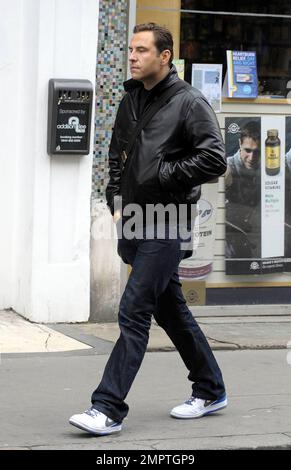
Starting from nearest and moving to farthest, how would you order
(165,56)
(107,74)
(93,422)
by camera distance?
(93,422) → (165,56) → (107,74)

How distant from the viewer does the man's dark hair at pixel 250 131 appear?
9211 mm

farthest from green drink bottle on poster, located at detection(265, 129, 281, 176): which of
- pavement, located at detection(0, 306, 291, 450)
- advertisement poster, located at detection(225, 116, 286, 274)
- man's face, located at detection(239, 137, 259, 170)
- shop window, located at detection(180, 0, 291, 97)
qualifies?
pavement, located at detection(0, 306, 291, 450)

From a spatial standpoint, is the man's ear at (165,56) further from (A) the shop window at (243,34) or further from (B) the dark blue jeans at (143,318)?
(A) the shop window at (243,34)

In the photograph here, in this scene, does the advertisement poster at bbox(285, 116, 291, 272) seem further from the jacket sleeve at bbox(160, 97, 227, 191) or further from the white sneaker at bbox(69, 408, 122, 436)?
the white sneaker at bbox(69, 408, 122, 436)

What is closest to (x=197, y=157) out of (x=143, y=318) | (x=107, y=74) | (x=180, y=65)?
(x=143, y=318)

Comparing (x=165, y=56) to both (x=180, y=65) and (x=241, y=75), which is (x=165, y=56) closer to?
(x=180, y=65)

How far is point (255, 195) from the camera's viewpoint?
9281 millimetres

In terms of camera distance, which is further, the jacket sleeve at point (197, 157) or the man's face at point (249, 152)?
the man's face at point (249, 152)

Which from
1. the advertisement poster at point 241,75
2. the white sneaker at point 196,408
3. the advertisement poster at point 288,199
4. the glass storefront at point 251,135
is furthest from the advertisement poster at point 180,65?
the white sneaker at point 196,408

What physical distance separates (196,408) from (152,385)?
907 mm

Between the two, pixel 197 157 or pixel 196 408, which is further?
pixel 196 408

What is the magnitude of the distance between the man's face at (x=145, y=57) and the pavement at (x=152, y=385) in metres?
1.88
